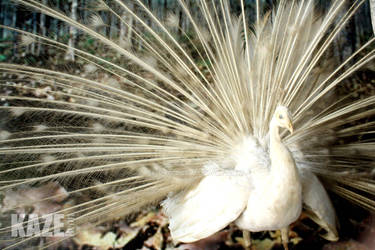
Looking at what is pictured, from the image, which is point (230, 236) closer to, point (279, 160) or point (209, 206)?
point (209, 206)

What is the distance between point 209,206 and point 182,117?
617 millimetres

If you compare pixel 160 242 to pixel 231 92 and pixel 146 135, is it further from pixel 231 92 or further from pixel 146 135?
pixel 231 92

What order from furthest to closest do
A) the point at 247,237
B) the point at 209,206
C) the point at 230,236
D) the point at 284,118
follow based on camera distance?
the point at 230,236 < the point at 247,237 < the point at 209,206 < the point at 284,118

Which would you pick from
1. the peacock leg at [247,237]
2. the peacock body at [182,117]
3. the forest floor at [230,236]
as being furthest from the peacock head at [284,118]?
the forest floor at [230,236]

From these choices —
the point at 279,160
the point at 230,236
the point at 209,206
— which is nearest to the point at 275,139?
the point at 279,160

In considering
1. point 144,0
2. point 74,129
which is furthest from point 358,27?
point 74,129

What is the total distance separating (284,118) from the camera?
148 centimetres

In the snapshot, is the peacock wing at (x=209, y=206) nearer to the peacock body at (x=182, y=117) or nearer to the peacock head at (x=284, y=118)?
the peacock body at (x=182, y=117)

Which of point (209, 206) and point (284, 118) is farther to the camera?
point (209, 206)

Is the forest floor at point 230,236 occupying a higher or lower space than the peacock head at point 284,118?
lower

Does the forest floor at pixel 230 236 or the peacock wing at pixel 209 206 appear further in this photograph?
the forest floor at pixel 230 236

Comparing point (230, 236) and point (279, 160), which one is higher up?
point (279, 160)

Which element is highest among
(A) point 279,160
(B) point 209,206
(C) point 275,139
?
(C) point 275,139

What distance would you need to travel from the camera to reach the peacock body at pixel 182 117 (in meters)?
1.79
